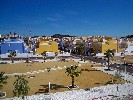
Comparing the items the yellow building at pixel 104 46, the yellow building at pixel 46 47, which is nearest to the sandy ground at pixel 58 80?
the yellow building at pixel 46 47

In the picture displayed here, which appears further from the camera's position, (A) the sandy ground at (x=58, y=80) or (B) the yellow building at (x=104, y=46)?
(B) the yellow building at (x=104, y=46)

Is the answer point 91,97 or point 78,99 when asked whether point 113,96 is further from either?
point 78,99

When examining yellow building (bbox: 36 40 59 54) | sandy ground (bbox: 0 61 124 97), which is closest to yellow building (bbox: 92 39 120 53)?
yellow building (bbox: 36 40 59 54)

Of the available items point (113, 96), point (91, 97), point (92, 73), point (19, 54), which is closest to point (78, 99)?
point (91, 97)

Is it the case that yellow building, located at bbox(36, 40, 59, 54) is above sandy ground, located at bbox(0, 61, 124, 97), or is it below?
above

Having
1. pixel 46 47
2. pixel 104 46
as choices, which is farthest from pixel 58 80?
pixel 104 46

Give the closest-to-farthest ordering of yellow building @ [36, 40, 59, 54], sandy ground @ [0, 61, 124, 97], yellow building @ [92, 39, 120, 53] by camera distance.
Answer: sandy ground @ [0, 61, 124, 97] < yellow building @ [36, 40, 59, 54] < yellow building @ [92, 39, 120, 53]

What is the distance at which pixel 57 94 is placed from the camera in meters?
39.0

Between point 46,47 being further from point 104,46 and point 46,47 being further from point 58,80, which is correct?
point 58,80

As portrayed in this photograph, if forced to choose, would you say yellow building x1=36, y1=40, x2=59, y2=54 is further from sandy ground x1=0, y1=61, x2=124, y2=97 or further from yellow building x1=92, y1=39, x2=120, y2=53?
→ sandy ground x1=0, y1=61, x2=124, y2=97

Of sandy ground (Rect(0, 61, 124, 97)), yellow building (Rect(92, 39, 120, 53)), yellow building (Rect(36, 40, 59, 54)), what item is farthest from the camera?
yellow building (Rect(92, 39, 120, 53))

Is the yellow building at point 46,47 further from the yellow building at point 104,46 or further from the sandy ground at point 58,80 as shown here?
the sandy ground at point 58,80

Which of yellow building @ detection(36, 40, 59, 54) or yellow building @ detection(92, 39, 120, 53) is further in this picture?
yellow building @ detection(92, 39, 120, 53)

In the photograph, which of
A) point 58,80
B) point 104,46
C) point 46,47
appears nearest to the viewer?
point 58,80
